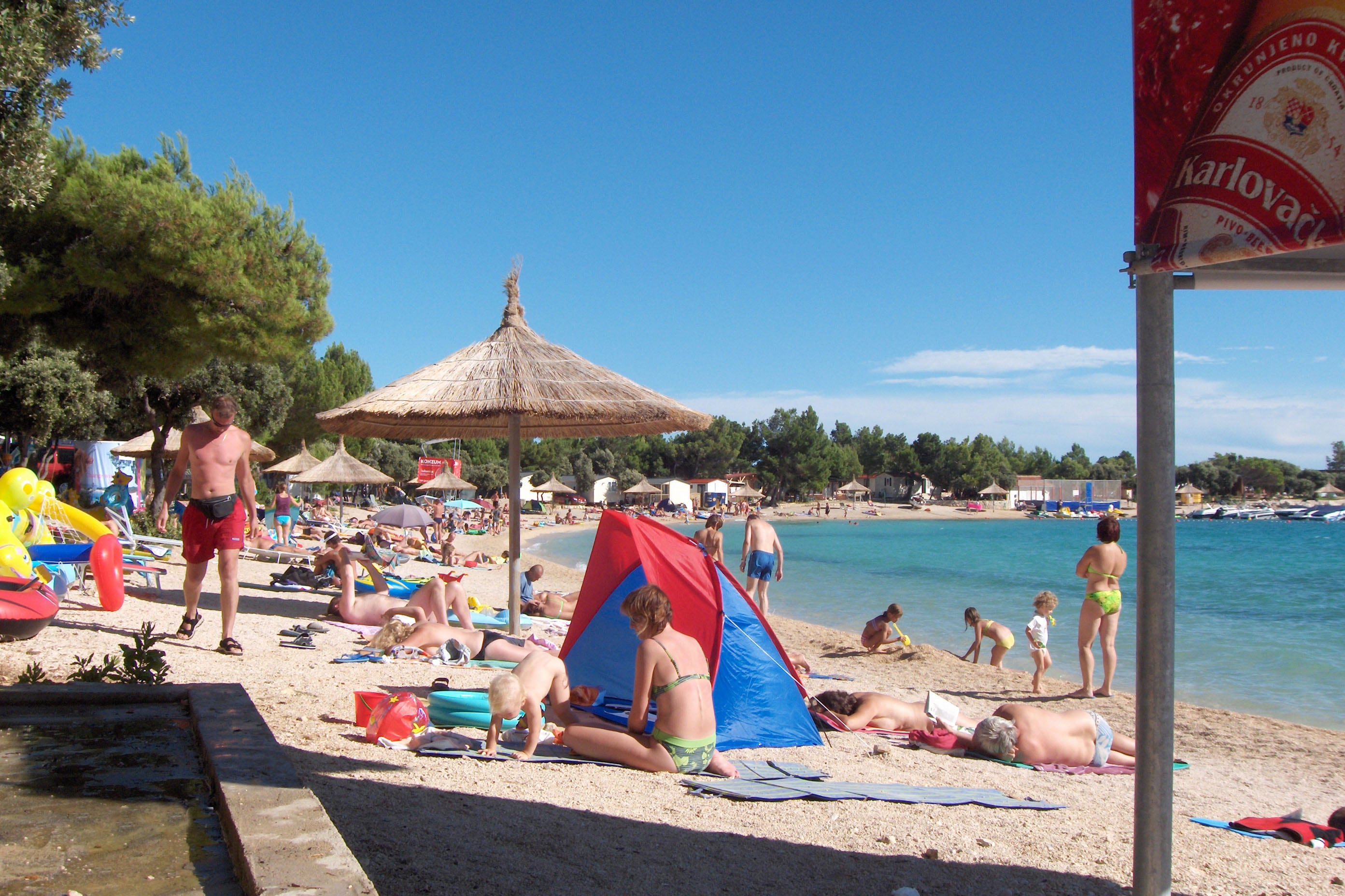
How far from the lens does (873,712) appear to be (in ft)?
18.7

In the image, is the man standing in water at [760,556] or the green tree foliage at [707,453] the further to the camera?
the green tree foliage at [707,453]

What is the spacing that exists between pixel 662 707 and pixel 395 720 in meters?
1.24

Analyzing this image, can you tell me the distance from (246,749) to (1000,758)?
4.07 m

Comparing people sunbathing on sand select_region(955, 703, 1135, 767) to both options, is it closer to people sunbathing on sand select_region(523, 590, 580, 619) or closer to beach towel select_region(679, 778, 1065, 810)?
beach towel select_region(679, 778, 1065, 810)

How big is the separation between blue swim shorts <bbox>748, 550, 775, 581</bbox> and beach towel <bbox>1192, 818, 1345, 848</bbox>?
6.34m

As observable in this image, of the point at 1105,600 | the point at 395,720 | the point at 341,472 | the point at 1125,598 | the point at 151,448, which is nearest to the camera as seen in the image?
the point at 395,720

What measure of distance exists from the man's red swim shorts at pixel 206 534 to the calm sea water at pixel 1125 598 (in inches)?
202

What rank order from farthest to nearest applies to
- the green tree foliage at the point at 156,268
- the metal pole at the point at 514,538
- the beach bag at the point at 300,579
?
1. the beach bag at the point at 300,579
2. the green tree foliage at the point at 156,268
3. the metal pole at the point at 514,538

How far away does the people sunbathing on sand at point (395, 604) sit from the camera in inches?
293

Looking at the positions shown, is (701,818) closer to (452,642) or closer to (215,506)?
(452,642)

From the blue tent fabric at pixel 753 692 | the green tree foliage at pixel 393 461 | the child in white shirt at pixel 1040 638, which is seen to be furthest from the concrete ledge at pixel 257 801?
the green tree foliage at pixel 393 461

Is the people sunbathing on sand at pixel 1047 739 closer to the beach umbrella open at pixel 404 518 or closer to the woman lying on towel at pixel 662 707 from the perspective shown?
the woman lying on towel at pixel 662 707

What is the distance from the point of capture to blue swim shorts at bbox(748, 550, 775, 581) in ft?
34.3

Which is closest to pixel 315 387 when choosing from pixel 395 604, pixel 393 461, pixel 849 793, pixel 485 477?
pixel 393 461
